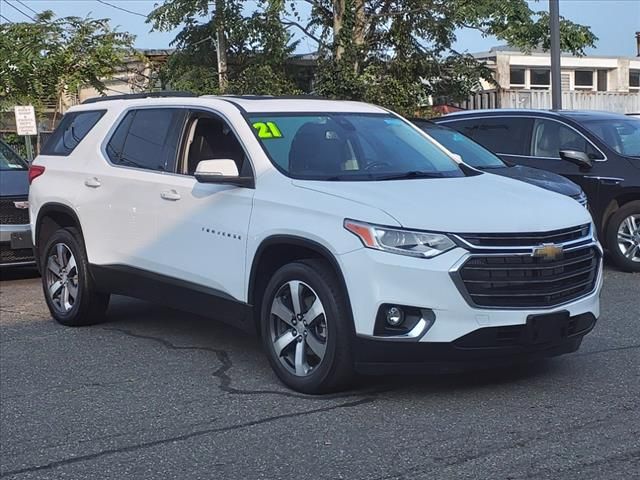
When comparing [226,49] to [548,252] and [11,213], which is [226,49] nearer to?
[11,213]

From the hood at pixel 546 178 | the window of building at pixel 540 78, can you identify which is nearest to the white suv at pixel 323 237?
the hood at pixel 546 178

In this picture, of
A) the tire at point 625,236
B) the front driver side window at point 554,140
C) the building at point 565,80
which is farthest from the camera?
the building at point 565,80

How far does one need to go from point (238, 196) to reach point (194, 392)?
1.28 metres

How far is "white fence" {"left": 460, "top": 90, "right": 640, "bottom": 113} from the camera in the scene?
24000mm

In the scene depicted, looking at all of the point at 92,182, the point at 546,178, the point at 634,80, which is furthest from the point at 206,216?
the point at 634,80

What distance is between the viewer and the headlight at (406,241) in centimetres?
476

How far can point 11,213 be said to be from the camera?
1014cm

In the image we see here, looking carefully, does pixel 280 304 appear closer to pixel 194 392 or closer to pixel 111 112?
pixel 194 392

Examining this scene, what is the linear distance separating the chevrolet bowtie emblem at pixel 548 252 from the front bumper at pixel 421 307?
29 centimetres

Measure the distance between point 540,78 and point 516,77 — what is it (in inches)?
62.6

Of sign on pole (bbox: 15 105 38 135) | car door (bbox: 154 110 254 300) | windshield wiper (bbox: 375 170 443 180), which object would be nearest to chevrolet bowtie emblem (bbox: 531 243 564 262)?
windshield wiper (bbox: 375 170 443 180)

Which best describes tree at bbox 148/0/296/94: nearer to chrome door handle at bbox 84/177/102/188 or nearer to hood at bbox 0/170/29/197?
hood at bbox 0/170/29/197

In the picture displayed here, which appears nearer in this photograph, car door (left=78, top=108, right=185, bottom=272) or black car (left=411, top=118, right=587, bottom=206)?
car door (left=78, top=108, right=185, bottom=272)

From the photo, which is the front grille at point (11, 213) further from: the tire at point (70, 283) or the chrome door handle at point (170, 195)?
the chrome door handle at point (170, 195)
